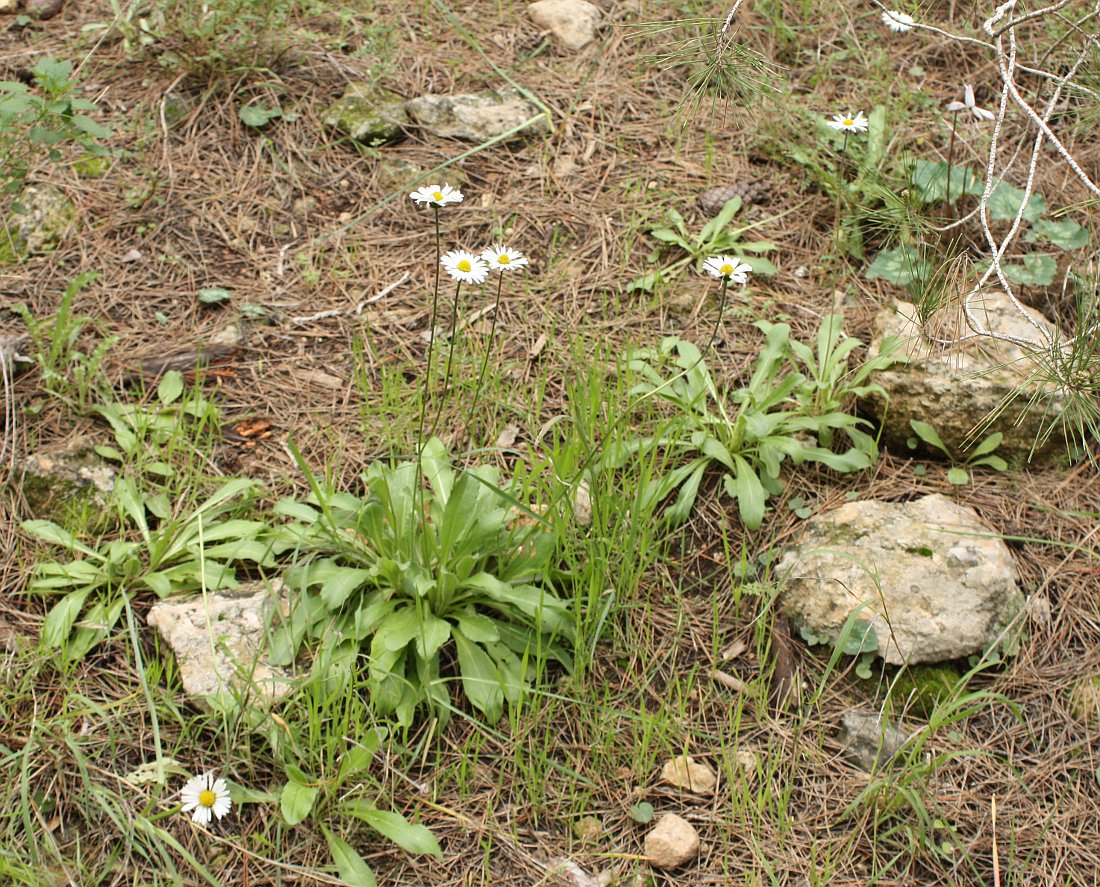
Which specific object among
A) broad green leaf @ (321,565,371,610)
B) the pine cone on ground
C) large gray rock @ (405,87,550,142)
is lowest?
broad green leaf @ (321,565,371,610)

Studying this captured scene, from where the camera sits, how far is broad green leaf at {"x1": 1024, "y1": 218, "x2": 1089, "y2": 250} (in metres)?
3.09

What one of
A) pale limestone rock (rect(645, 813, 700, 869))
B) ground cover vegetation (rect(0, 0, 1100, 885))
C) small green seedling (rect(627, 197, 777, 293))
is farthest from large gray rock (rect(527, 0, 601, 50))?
pale limestone rock (rect(645, 813, 700, 869))

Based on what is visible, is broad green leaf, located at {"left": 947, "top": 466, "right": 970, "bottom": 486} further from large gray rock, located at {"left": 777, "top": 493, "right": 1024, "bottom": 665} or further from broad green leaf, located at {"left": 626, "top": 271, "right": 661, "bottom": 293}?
broad green leaf, located at {"left": 626, "top": 271, "right": 661, "bottom": 293}

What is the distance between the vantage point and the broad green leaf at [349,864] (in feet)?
6.30

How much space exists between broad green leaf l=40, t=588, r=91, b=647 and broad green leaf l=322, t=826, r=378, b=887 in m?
0.79

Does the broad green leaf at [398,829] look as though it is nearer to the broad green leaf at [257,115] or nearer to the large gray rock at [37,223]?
the large gray rock at [37,223]

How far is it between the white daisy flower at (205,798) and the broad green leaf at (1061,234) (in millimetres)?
2783

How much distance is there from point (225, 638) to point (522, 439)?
97 cm

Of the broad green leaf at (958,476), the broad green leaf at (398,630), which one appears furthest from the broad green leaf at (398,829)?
the broad green leaf at (958,476)

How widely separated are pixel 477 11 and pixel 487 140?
31.2 inches

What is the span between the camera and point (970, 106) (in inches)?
138

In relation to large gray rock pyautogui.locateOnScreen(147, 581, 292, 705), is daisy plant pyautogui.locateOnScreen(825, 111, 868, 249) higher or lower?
higher

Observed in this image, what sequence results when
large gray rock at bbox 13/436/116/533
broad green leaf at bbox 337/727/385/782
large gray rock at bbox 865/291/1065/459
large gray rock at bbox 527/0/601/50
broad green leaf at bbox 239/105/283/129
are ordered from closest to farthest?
broad green leaf at bbox 337/727/385/782 < large gray rock at bbox 13/436/116/533 < large gray rock at bbox 865/291/1065/459 < broad green leaf at bbox 239/105/283/129 < large gray rock at bbox 527/0/601/50

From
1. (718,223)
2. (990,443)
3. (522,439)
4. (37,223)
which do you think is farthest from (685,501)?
(37,223)
